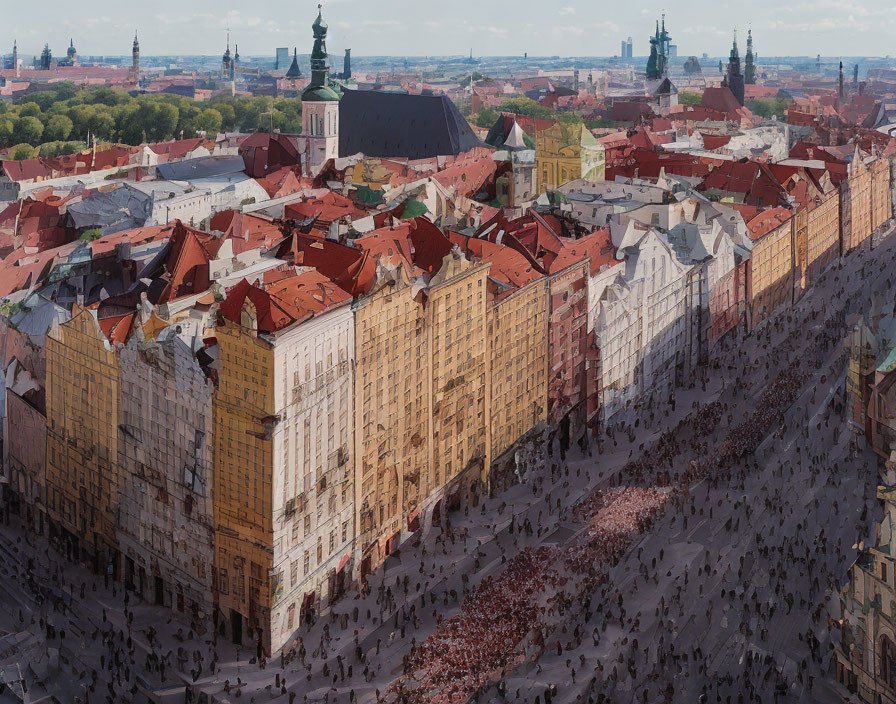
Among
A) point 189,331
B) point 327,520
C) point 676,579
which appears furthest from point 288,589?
point 676,579

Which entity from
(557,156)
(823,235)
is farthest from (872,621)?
(557,156)

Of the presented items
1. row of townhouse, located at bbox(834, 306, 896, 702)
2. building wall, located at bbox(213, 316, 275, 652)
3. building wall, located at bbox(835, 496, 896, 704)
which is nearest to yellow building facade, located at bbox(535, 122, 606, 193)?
row of townhouse, located at bbox(834, 306, 896, 702)

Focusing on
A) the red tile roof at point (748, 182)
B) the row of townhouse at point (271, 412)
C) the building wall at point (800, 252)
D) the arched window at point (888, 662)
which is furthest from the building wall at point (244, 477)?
the red tile roof at point (748, 182)

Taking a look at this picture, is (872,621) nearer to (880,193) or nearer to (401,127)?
(401,127)

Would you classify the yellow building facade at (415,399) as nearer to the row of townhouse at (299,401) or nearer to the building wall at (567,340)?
the row of townhouse at (299,401)

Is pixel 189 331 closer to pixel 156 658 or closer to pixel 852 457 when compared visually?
pixel 156 658

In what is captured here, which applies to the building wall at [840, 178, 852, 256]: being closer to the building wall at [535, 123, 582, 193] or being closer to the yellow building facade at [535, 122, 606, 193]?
the yellow building facade at [535, 122, 606, 193]
